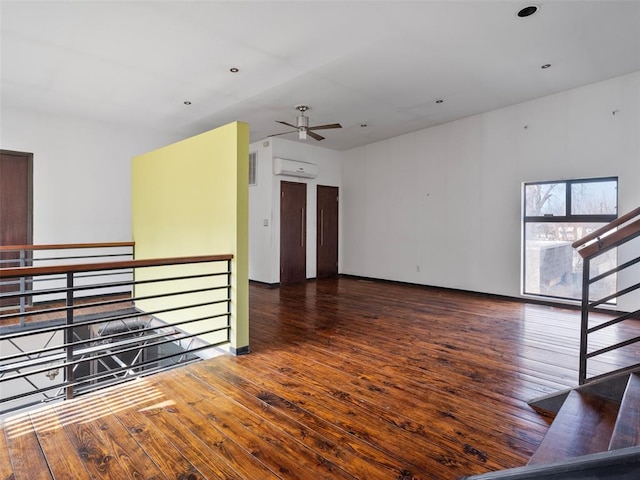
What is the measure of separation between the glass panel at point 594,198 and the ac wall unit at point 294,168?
4.52 m

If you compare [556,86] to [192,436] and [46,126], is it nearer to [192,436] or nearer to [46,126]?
[192,436]

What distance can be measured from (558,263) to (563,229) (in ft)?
1.64

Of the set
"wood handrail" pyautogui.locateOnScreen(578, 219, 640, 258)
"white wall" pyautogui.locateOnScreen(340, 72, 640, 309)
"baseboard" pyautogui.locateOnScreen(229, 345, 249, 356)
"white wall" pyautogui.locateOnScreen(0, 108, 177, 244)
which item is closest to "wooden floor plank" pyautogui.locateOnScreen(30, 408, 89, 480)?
"baseboard" pyautogui.locateOnScreen(229, 345, 249, 356)

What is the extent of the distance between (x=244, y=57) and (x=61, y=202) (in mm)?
3987

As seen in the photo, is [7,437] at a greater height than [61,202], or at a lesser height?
lesser

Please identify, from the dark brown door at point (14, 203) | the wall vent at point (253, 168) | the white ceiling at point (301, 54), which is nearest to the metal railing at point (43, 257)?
the dark brown door at point (14, 203)

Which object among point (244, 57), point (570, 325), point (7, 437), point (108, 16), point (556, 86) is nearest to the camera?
point (7, 437)

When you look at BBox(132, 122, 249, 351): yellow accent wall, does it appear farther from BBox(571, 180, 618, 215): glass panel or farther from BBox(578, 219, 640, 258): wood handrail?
BBox(571, 180, 618, 215): glass panel

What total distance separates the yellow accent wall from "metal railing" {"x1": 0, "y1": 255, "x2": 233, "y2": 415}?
0.43 ft

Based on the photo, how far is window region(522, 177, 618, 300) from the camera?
15.2 ft

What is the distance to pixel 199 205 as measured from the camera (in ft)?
12.4

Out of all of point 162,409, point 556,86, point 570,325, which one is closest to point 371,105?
point 556,86

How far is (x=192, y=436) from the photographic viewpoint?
78.9 inches

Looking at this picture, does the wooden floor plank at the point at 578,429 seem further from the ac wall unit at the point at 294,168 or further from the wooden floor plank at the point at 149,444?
the ac wall unit at the point at 294,168
